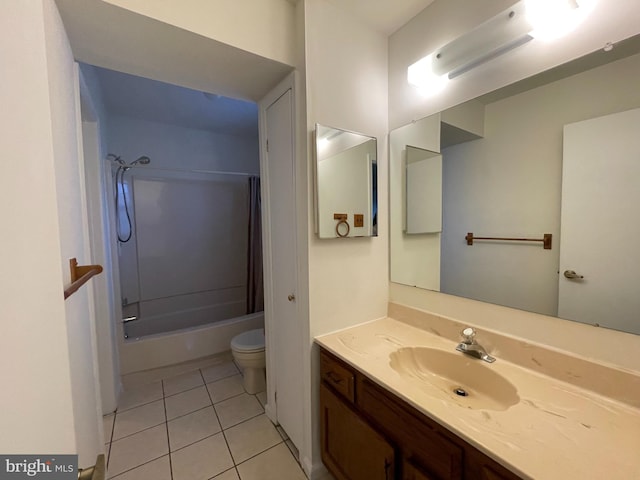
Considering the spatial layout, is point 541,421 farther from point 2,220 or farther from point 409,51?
point 409,51

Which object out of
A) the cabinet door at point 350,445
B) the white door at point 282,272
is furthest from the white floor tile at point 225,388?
the cabinet door at point 350,445

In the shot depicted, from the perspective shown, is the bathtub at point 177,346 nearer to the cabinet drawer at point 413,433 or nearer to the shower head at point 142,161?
the shower head at point 142,161

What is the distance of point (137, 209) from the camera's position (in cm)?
299

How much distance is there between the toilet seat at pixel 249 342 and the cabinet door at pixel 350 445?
0.91 metres

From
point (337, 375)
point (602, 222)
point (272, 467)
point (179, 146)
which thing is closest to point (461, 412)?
point (337, 375)

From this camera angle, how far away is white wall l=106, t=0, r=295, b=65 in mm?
1050

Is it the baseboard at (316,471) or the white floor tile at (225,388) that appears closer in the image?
the baseboard at (316,471)

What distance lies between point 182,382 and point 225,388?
1.34 feet

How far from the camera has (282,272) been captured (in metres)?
1.62

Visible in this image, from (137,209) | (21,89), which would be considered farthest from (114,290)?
(21,89)

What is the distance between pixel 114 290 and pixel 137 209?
119cm

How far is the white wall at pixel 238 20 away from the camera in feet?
3.44

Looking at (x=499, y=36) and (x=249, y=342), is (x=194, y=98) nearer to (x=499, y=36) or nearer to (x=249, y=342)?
(x=249, y=342)

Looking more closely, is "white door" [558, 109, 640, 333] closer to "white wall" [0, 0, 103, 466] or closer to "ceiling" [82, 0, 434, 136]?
"ceiling" [82, 0, 434, 136]
